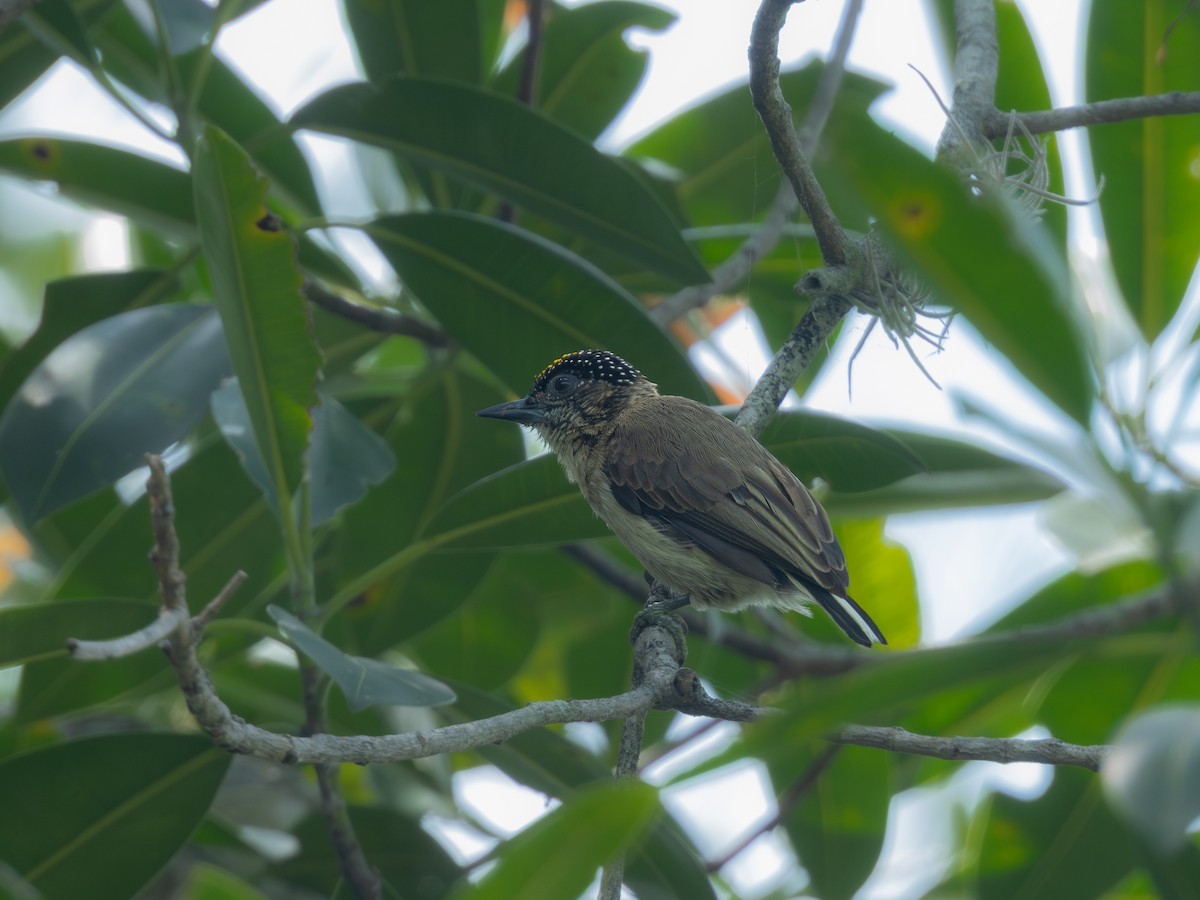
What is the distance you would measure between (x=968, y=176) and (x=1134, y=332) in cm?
139

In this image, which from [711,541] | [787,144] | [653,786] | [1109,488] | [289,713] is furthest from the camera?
[289,713]

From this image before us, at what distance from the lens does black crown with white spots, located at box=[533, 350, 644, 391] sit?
13.3ft

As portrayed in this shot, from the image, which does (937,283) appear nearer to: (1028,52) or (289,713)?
(1028,52)

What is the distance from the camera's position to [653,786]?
1272 mm

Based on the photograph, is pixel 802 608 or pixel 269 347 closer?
pixel 269 347

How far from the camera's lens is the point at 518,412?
397 cm

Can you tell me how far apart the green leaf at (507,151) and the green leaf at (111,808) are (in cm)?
189

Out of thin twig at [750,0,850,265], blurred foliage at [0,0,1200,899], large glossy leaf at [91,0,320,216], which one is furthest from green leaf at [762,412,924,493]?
large glossy leaf at [91,0,320,216]

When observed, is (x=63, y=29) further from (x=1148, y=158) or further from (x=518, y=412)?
(x=1148, y=158)

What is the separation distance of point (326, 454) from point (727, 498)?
3.99ft

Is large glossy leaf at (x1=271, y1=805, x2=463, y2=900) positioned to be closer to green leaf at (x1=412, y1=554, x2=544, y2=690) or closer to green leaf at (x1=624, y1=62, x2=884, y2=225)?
green leaf at (x1=412, y1=554, x2=544, y2=690)

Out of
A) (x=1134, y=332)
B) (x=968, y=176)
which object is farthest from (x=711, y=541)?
(x=1134, y=332)

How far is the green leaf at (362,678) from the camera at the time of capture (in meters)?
2.33

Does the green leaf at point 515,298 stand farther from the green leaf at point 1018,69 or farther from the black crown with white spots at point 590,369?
the green leaf at point 1018,69
